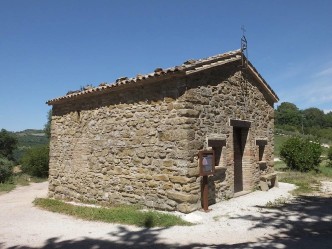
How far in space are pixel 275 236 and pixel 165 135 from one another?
339cm

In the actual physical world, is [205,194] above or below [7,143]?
below

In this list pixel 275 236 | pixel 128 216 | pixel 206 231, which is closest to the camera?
pixel 275 236

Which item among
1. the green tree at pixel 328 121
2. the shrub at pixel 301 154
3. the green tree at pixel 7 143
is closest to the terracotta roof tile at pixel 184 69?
the shrub at pixel 301 154

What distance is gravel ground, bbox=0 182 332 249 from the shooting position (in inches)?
216

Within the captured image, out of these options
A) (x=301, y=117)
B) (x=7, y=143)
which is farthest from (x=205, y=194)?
(x=301, y=117)

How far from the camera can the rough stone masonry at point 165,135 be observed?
24.8ft

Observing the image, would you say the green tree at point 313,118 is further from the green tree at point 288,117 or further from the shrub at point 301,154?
the shrub at point 301,154

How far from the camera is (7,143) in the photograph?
31750mm

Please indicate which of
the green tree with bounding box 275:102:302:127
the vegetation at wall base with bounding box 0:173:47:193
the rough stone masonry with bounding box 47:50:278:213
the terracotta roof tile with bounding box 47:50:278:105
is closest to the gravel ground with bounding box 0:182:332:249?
the rough stone masonry with bounding box 47:50:278:213

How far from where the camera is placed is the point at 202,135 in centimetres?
795

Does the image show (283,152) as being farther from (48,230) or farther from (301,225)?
(48,230)

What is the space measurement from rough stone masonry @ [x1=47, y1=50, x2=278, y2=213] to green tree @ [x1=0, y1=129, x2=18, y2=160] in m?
22.9

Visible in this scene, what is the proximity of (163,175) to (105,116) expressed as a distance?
116 inches

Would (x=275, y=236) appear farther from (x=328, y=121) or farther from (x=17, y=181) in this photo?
(x=328, y=121)
